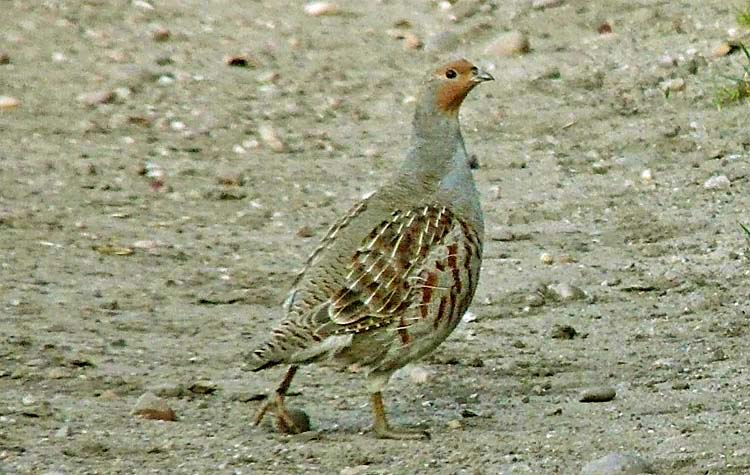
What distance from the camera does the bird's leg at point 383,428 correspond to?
5.54 meters

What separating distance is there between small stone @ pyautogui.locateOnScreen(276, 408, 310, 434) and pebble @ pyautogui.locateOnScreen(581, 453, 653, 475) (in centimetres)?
99

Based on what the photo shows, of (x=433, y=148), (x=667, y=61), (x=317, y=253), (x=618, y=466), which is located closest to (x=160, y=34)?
→ (x=667, y=61)

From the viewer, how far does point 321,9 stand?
42.3 feet

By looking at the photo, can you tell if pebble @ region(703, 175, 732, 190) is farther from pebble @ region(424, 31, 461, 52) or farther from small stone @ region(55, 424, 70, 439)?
small stone @ region(55, 424, 70, 439)

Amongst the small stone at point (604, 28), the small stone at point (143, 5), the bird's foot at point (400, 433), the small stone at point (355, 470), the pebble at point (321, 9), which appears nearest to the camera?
the small stone at point (355, 470)

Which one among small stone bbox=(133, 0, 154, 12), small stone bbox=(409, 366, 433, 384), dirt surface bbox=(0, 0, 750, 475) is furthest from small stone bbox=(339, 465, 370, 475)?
small stone bbox=(133, 0, 154, 12)

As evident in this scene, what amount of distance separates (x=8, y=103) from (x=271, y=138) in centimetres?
163

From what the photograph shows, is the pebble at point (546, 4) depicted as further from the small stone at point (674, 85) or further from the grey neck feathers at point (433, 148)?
the grey neck feathers at point (433, 148)

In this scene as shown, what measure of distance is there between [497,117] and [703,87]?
114 cm

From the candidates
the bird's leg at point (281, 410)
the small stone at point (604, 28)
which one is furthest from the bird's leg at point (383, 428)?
the small stone at point (604, 28)

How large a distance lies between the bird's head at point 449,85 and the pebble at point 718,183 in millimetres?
2417

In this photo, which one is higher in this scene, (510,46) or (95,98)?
(510,46)

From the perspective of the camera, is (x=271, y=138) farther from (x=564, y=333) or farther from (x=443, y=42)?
(x=564, y=333)

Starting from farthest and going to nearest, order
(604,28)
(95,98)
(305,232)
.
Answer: (604,28)
(95,98)
(305,232)
